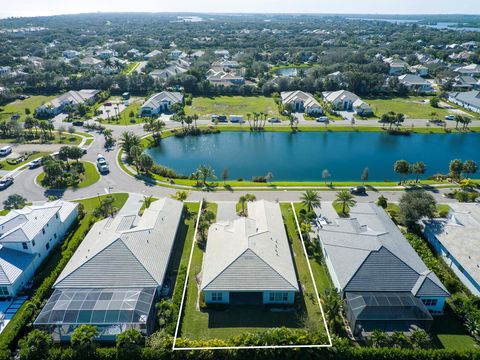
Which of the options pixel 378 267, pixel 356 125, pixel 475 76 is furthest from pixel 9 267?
pixel 475 76

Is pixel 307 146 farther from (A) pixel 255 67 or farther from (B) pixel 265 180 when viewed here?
(A) pixel 255 67

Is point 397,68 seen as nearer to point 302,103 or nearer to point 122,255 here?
point 302,103

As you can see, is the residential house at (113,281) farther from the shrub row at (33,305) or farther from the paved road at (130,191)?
the paved road at (130,191)

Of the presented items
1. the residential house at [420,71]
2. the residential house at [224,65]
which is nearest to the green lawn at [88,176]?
the residential house at [224,65]

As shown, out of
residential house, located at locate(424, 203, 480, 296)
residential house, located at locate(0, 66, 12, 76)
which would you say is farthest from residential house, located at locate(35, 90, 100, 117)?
residential house, located at locate(424, 203, 480, 296)

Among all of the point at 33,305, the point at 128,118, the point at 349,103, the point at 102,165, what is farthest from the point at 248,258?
the point at 349,103

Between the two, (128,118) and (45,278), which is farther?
(128,118)

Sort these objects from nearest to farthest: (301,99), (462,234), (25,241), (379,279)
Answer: (379,279) → (25,241) → (462,234) → (301,99)
